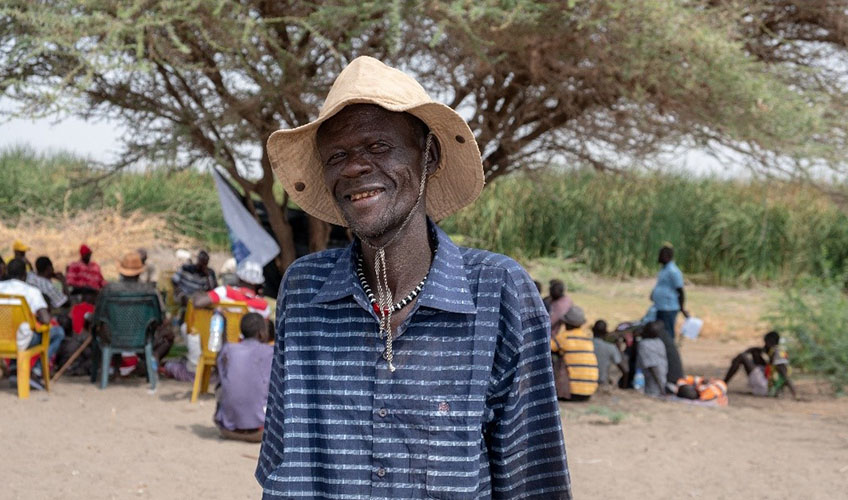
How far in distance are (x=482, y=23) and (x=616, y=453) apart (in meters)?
3.26

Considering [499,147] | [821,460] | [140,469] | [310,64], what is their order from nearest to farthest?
[140,469], [821,460], [310,64], [499,147]

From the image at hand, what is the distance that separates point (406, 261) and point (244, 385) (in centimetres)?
479

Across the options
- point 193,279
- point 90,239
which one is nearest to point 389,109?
point 193,279

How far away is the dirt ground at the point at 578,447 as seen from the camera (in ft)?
18.9

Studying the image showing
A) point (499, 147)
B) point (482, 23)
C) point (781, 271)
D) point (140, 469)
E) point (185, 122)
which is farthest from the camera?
point (781, 271)

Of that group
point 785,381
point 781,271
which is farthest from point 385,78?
point 781,271

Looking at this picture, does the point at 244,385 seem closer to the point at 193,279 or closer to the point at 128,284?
the point at 128,284

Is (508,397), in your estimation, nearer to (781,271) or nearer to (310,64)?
(310,64)

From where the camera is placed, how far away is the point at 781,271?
65.6 ft

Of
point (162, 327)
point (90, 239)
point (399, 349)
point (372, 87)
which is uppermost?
point (372, 87)

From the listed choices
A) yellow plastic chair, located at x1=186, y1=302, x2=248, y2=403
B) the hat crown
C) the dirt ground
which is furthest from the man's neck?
yellow plastic chair, located at x1=186, y1=302, x2=248, y2=403

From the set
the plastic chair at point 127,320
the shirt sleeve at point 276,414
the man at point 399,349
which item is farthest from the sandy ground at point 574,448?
the man at point 399,349

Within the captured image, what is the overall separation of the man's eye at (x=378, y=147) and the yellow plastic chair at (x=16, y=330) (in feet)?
20.0

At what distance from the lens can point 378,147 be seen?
1.97 metres
